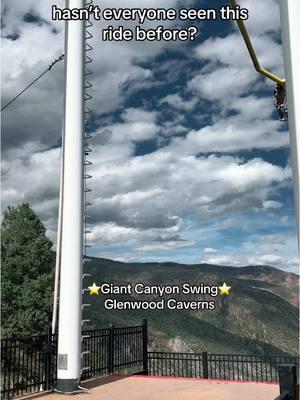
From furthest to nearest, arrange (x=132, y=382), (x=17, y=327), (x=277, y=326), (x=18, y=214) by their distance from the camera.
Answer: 1. (x=277, y=326)
2. (x=18, y=214)
3. (x=17, y=327)
4. (x=132, y=382)

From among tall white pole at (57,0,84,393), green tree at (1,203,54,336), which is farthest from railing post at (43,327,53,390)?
green tree at (1,203,54,336)

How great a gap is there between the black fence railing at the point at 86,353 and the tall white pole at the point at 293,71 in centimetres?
974

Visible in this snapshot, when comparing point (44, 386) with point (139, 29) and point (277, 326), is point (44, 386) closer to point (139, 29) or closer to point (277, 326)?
point (139, 29)

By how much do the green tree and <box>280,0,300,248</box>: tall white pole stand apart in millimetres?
28013

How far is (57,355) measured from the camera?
12.8m

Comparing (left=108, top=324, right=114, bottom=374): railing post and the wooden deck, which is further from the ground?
(left=108, top=324, right=114, bottom=374): railing post

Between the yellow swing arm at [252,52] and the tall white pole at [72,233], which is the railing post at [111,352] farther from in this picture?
the yellow swing arm at [252,52]

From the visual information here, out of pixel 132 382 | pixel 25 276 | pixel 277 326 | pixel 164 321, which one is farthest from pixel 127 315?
pixel 132 382

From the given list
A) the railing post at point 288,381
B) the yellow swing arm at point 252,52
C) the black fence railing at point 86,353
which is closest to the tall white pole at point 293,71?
the railing post at point 288,381

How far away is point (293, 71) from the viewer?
3.61 m

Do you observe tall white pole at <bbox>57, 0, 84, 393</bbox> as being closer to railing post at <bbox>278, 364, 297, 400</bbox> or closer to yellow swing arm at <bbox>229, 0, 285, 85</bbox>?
yellow swing arm at <bbox>229, 0, 285, 85</bbox>

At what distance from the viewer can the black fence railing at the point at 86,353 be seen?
12430mm

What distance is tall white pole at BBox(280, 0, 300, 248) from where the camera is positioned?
359 centimetres

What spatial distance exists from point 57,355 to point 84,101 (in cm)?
680
